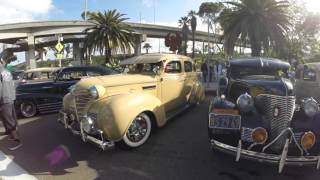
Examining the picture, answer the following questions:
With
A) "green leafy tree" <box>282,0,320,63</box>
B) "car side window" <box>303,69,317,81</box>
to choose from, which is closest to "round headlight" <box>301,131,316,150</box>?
"car side window" <box>303,69,317,81</box>

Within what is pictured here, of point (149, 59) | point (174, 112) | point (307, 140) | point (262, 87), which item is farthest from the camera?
point (174, 112)

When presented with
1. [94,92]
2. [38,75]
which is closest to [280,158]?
[94,92]

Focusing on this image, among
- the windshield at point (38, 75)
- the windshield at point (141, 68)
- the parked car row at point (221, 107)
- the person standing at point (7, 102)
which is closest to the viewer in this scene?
the parked car row at point (221, 107)

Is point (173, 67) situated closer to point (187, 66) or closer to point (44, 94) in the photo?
point (187, 66)

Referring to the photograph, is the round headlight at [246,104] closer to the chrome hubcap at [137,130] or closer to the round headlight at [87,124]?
the chrome hubcap at [137,130]

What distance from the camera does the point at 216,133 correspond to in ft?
18.3

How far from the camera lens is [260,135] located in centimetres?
523

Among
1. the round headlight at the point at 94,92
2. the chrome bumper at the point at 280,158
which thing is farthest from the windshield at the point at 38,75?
the chrome bumper at the point at 280,158

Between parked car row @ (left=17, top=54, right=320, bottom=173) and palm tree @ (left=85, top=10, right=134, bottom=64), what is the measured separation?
1038 inches

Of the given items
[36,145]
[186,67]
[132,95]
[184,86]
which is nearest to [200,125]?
[184,86]

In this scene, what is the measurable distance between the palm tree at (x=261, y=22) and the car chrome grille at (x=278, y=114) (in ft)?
62.7

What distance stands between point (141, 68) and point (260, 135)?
13.0ft

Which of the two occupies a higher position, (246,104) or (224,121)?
(246,104)

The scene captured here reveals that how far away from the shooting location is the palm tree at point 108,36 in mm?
35441
